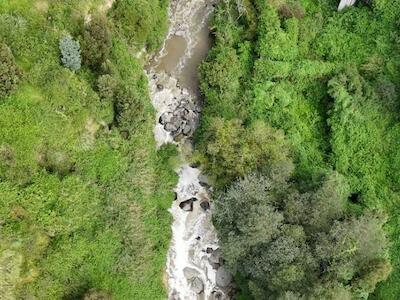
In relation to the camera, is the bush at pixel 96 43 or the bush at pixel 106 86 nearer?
the bush at pixel 106 86

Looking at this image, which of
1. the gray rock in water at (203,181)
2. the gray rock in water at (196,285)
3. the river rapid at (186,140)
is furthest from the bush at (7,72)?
the gray rock in water at (196,285)

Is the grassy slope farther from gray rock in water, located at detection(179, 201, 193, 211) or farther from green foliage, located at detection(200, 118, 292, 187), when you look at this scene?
green foliage, located at detection(200, 118, 292, 187)

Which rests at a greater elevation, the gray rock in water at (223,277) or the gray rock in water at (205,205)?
the gray rock in water at (205,205)

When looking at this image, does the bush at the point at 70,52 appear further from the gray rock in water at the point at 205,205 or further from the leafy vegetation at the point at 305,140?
the gray rock in water at the point at 205,205

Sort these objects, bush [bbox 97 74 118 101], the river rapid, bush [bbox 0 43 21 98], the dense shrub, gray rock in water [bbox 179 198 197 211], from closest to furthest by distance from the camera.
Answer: bush [bbox 0 43 21 98]
bush [bbox 97 74 118 101]
the dense shrub
the river rapid
gray rock in water [bbox 179 198 197 211]

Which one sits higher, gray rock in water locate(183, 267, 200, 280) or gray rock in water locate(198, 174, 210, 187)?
gray rock in water locate(198, 174, 210, 187)

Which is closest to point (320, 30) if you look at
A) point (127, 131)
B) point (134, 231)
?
point (127, 131)

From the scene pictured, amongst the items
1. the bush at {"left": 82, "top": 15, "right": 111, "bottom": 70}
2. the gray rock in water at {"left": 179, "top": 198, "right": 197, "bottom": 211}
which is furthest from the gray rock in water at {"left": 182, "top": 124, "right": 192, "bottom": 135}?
the bush at {"left": 82, "top": 15, "right": 111, "bottom": 70}
